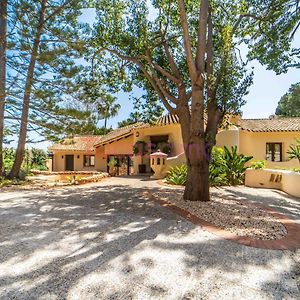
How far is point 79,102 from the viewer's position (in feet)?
54.4

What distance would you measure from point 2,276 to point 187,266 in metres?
2.78

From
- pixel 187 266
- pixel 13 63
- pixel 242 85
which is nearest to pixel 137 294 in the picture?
pixel 187 266

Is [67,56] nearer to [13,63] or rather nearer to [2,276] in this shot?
[13,63]

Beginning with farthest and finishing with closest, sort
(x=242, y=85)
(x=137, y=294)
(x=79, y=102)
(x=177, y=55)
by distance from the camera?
(x=79, y=102), (x=177, y=55), (x=242, y=85), (x=137, y=294)

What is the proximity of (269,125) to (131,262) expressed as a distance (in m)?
23.1

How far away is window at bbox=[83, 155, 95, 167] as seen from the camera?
117 feet

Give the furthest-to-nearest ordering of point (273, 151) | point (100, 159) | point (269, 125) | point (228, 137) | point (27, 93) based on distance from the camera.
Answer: point (100, 159)
point (269, 125)
point (273, 151)
point (228, 137)
point (27, 93)

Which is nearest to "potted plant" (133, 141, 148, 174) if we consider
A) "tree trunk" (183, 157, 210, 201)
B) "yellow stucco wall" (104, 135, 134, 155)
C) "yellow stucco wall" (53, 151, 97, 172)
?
"yellow stucco wall" (104, 135, 134, 155)

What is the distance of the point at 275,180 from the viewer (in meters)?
14.6

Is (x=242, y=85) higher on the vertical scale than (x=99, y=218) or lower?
higher

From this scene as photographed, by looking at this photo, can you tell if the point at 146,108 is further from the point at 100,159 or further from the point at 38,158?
the point at 38,158

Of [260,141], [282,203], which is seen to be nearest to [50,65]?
[282,203]

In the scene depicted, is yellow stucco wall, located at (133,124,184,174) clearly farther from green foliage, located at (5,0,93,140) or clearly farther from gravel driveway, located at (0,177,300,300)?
gravel driveway, located at (0,177,300,300)

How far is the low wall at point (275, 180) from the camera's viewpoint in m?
12.5
